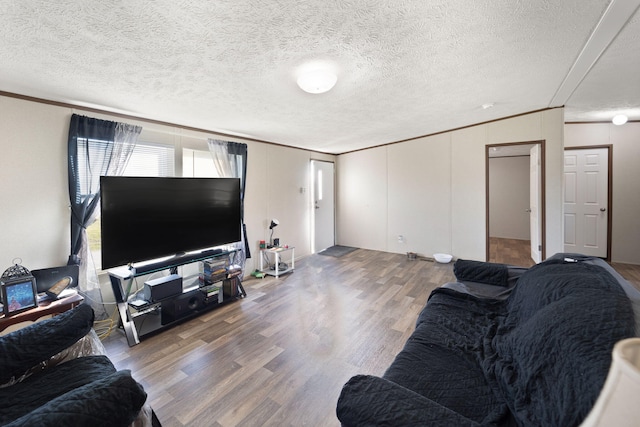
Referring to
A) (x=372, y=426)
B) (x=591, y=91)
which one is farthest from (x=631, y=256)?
(x=372, y=426)

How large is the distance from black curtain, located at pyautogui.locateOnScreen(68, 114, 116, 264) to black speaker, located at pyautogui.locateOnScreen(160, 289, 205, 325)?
3.09 ft

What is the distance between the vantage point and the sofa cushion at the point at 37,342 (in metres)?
1.29

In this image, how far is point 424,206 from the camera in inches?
195

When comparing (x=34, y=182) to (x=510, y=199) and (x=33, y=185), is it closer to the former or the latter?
(x=33, y=185)

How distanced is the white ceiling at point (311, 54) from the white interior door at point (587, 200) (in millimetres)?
1486

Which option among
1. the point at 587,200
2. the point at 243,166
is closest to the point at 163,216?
the point at 243,166

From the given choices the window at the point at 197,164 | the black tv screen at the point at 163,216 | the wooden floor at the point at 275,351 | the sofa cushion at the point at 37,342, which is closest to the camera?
the sofa cushion at the point at 37,342

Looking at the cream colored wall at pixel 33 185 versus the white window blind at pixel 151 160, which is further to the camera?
the white window blind at pixel 151 160

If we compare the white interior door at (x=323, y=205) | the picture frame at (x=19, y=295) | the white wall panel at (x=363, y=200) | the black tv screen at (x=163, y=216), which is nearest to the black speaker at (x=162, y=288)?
the black tv screen at (x=163, y=216)

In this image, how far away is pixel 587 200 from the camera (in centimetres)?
449

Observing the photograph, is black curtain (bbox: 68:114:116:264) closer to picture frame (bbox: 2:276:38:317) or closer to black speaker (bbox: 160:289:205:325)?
picture frame (bbox: 2:276:38:317)

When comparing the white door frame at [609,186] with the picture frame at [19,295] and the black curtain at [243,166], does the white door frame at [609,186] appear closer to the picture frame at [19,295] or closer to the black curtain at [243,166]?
the black curtain at [243,166]

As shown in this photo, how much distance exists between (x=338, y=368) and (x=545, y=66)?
122 inches

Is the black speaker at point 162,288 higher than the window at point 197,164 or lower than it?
lower
